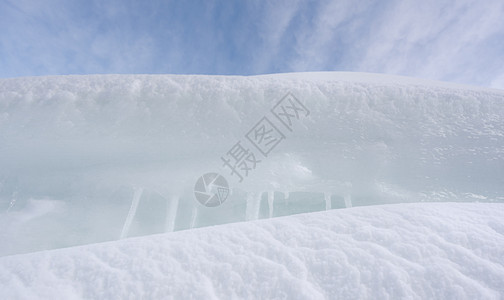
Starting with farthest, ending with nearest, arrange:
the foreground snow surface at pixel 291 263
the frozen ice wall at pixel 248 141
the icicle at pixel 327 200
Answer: the icicle at pixel 327 200 < the frozen ice wall at pixel 248 141 < the foreground snow surface at pixel 291 263

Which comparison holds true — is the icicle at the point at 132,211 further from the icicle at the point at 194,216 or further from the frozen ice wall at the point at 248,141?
the icicle at the point at 194,216

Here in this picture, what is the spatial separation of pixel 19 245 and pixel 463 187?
310 cm

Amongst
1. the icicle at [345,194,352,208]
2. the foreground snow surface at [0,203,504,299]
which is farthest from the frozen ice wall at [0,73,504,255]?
the foreground snow surface at [0,203,504,299]

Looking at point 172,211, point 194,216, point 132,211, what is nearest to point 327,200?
point 194,216

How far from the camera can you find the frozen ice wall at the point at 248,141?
6.15ft

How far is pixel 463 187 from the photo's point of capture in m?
1.87

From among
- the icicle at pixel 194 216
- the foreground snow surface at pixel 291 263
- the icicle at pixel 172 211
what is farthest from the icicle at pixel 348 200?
the icicle at pixel 172 211

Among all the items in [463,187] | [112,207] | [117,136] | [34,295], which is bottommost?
[34,295]

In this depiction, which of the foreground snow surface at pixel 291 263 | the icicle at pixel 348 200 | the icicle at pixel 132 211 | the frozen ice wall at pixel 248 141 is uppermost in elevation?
the frozen ice wall at pixel 248 141

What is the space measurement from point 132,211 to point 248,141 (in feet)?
3.31

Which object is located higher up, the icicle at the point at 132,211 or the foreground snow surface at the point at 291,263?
the icicle at the point at 132,211

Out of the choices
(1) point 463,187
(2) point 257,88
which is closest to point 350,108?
(2) point 257,88

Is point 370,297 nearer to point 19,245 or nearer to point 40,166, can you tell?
point 19,245

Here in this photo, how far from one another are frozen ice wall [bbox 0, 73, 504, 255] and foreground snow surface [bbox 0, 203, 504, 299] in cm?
103
